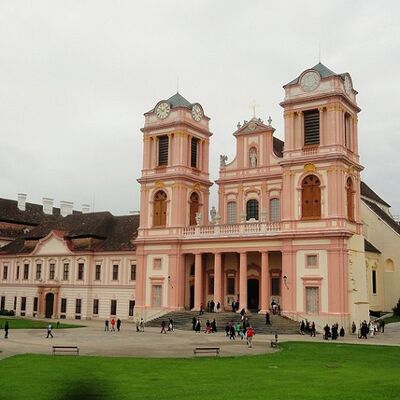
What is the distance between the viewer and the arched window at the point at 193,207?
56.6 metres

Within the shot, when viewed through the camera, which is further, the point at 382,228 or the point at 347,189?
the point at 382,228

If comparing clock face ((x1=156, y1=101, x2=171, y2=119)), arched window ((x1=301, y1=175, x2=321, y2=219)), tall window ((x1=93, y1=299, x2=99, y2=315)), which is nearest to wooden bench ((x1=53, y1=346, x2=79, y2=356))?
arched window ((x1=301, y1=175, x2=321, y2=219))

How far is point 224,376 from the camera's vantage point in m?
20.5

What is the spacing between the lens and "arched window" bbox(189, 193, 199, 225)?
56562 millimetres

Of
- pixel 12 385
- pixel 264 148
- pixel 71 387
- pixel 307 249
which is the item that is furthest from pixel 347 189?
pixel 71 387

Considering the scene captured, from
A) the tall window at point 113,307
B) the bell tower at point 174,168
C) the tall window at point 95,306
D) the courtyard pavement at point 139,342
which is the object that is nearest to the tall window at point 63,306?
the tall window at point 95,306

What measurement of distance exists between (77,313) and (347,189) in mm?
32426

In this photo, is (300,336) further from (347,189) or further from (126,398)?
(126,398)

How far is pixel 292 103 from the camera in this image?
4928cm

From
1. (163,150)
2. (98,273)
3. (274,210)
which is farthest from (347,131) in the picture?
(98,273)

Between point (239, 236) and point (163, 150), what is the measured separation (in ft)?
42.4

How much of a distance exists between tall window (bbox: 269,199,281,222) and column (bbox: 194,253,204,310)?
25.6ft

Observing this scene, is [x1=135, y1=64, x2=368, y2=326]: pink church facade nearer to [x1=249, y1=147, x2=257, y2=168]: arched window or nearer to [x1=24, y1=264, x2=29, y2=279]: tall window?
[x1=249, y1=147, x2=257, y2=168]: arched window

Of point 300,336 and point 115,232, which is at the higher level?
point 115,232
